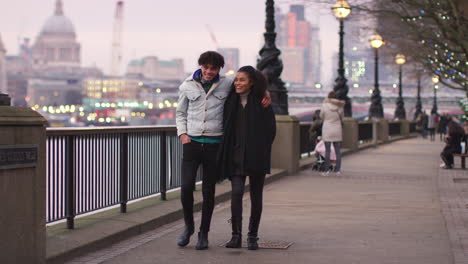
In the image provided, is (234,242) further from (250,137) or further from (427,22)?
(427,22)

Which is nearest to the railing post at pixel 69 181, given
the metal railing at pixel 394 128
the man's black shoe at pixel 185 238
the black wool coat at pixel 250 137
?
the man's black shoe at pixel 185 238

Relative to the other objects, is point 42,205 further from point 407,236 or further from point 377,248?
point 407,236

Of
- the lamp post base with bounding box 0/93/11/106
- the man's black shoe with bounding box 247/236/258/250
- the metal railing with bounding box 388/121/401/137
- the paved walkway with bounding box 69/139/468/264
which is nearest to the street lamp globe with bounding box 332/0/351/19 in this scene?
the paved walkway with bounding box 69/139/468/264

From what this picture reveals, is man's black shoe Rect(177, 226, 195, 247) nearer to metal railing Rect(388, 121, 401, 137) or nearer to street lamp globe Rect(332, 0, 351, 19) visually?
street lamp globe Rect(332, 0, 351, 19)

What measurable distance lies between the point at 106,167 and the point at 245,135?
2.37 m

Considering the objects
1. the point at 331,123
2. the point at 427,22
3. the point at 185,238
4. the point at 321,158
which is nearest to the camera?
the point at 185,238

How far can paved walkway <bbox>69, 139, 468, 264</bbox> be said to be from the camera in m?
7.97

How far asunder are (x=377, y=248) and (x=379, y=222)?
205 cm

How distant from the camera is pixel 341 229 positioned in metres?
9.84

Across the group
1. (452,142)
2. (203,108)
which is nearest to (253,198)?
(203,108)

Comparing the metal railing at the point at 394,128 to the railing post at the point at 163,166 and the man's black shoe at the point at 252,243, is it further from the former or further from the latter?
the man's black shoe at the point at 252,243

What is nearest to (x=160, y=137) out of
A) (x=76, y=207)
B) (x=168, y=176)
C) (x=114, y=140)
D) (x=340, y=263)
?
(x=168, y=176)

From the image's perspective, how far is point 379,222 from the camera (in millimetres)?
10539

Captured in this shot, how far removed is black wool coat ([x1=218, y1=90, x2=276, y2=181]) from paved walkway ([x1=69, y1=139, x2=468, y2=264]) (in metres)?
0.80
